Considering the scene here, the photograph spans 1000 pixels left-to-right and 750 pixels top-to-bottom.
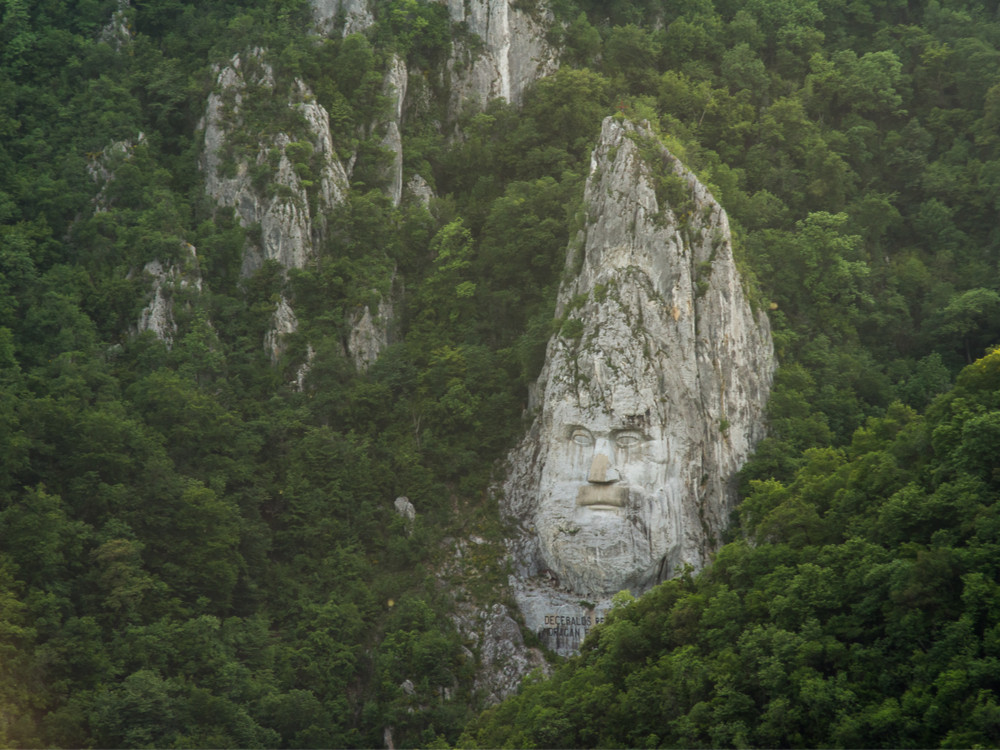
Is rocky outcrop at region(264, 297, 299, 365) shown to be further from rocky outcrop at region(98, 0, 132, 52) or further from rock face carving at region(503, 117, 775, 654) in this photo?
rocky outcrop at region(98, 0, 132, 52)

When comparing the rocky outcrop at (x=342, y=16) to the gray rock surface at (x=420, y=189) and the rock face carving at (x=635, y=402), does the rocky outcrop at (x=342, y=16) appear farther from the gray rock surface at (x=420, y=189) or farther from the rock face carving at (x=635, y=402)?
the rock face carving at (x=635, y=402)

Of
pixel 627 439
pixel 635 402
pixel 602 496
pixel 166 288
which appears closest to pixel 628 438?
pixel 627 439

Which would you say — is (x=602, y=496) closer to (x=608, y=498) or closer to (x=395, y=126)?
(x=608, y=498)

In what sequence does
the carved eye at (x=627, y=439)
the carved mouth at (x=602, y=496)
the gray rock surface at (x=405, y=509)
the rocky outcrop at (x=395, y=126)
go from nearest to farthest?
the carved mouth at (x=602, y=496) < the carved eye at (x=627, y=439) < the gray rock surface at (x=405, y=509) < the rocky outcrop at (x=395, y=126)

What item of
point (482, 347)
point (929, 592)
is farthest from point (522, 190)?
point (929, 592)

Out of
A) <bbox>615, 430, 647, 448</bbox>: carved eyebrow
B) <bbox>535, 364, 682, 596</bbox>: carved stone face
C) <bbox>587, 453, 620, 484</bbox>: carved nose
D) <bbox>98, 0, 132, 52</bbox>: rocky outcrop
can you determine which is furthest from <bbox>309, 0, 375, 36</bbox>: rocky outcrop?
<bbox>587, 453, 620, 484</bbox>: carved nose

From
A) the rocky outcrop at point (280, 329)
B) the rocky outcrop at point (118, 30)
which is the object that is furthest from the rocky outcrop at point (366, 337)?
the rocky outcrop at point (118, 30)
